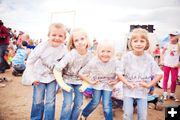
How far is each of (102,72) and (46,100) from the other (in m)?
0.62

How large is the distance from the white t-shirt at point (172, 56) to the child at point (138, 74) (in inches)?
80.6

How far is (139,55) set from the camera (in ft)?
7.84

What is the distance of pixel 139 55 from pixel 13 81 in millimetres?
3438

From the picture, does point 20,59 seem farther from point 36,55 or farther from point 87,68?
point 87,68

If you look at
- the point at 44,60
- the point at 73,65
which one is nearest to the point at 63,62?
the point at 73,65

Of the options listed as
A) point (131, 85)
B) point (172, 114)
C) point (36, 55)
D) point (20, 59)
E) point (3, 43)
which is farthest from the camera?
point (20, 59)

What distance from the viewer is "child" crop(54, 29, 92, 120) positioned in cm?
230

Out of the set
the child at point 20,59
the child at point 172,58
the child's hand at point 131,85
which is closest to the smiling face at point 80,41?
the child's hand at point 131,85

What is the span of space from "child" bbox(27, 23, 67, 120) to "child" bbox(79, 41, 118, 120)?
335mm

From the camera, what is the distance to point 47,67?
7.84ft

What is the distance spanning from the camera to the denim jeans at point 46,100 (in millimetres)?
2359

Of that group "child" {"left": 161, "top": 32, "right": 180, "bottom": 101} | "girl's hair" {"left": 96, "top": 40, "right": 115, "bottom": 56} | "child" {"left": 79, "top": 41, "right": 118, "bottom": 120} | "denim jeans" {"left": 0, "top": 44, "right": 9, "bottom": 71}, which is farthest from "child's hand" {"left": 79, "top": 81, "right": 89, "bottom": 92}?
"denim jeans" {"left": 0, "top": 44, "right": 9, "bottom": 71}

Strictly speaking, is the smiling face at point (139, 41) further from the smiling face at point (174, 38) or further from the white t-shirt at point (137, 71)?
the smiling face at point (174, 38)

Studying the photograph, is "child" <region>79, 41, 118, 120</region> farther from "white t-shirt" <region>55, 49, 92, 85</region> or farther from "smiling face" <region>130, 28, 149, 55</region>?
"smiling face" <region>130, 28, 149, 55</region>
